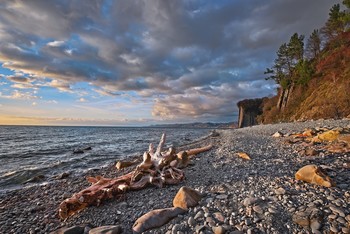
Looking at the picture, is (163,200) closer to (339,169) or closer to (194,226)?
(194,226)

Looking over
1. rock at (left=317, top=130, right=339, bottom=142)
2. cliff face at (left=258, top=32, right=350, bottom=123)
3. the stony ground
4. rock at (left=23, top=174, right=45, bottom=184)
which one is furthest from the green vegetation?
rock at (left=23, top=174, right=45, bottom=184)

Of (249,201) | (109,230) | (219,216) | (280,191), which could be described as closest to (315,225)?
(249,201)

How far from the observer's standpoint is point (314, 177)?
15.5 feet

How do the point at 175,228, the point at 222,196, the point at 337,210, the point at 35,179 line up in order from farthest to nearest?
the point at 35,179
the point at 222,196
the point at 175,228
the point at 337,210

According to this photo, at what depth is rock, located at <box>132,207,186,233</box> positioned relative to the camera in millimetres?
3811

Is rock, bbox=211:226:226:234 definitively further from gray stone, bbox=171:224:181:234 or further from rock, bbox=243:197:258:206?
rock, bbox=243:197:258:206

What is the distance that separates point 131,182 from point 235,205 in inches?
131

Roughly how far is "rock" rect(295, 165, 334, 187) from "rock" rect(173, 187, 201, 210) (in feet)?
8.24

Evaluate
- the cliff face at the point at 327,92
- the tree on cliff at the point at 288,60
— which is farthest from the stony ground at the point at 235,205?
the tree on cliff at the point at 288,60

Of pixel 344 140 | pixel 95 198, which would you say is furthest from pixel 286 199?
pixel 344 140

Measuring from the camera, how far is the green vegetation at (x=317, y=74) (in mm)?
28094

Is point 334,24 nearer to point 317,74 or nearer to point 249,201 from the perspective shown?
point 317,74

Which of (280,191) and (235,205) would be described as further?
(280,191)

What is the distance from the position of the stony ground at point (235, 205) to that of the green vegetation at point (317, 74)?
24430 mm
